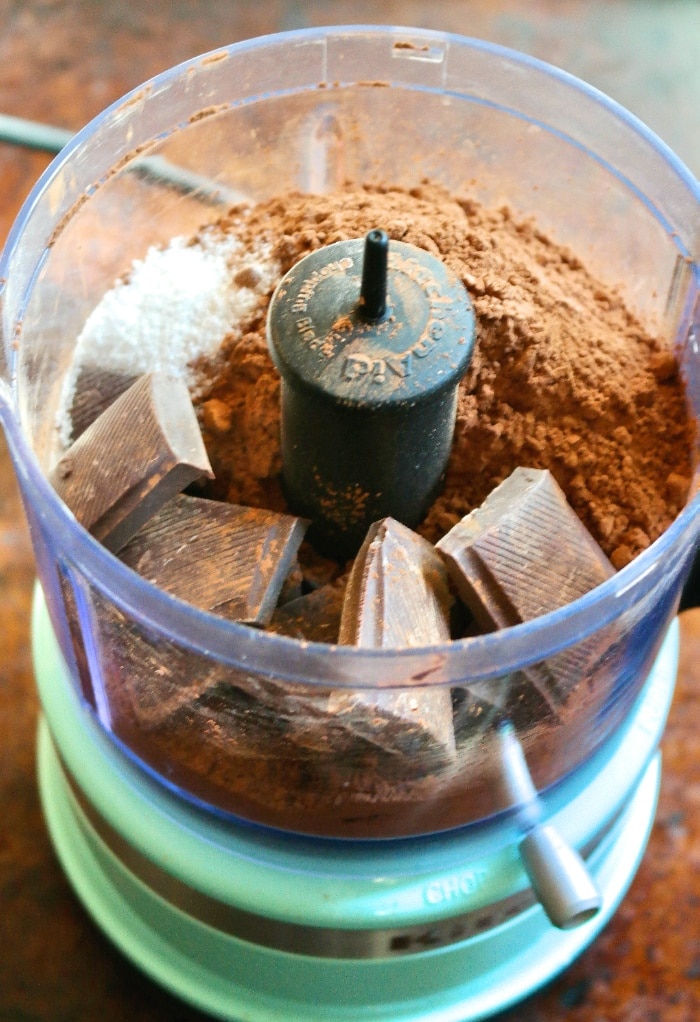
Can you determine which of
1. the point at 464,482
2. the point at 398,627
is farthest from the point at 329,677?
the point at 464,482

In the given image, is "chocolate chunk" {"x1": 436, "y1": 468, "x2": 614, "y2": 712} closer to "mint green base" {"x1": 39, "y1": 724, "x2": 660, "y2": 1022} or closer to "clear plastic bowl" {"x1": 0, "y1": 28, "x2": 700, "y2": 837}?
"clear plastic bowl" {"x1": 0, "y1": 28, "x2": 700, "y2": 837}

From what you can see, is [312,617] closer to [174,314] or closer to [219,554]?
[219,554]

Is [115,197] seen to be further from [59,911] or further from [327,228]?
[59,911]

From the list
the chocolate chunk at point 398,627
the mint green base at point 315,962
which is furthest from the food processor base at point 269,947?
the chocolate chunk at point 398,627

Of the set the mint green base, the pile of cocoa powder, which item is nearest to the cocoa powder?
the pile of cocoa powder

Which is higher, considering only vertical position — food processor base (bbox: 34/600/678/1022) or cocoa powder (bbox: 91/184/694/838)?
cocoa powder (bbox: 91/184/694/838)
